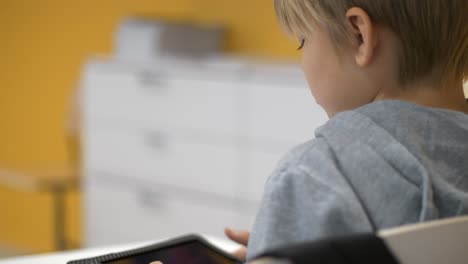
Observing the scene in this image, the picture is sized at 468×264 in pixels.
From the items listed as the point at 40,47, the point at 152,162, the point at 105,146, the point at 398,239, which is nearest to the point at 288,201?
the point at 398,239

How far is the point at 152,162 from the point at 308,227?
2.24 metres

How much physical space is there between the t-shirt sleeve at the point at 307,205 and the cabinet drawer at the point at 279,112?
5.07ft

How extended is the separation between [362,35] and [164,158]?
6.97 ft

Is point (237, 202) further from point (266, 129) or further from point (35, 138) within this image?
point (35, 138)

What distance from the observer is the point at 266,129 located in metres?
2.44

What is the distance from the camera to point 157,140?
2.77 m

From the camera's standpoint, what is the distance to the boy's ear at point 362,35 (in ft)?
2.17

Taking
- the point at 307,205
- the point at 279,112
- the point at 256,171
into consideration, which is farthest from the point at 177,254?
the point at 256,171

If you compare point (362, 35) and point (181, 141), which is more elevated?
point (362, 35)

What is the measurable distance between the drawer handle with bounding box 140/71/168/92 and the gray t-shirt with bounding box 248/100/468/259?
2096 mm

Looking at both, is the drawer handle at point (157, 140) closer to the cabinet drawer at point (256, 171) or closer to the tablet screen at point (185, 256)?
the cabinet drawer at point (256, 171)

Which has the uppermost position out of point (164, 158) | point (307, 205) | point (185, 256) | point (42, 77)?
point (307, 205)

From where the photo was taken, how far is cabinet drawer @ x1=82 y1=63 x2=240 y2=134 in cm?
256

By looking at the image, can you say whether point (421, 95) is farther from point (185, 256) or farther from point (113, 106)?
point (113, 106)
